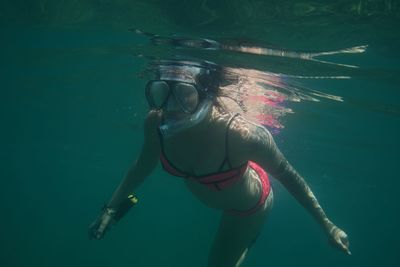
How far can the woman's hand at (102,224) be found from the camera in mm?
5905

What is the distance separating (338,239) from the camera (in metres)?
5.42

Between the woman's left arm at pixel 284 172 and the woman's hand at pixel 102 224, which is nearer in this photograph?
the woman's left arm at pixel 284 172

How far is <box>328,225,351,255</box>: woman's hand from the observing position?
534cm

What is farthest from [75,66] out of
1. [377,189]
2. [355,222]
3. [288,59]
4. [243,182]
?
[355,222]

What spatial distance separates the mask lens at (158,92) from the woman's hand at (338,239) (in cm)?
332

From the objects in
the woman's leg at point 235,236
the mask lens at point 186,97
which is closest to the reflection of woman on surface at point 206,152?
the mask lens at point 186,97

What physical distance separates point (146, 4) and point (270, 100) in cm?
858

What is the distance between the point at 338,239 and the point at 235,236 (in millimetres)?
1980

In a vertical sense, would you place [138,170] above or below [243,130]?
below

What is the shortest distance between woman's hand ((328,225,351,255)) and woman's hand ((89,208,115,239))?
144 inches

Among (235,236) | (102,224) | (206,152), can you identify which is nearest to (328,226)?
(235,236)

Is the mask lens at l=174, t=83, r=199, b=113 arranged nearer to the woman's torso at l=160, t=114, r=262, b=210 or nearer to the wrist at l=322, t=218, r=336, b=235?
the woman's torso at l=160, t=114, r=262, b=210

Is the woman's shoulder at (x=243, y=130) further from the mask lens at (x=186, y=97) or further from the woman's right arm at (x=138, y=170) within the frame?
the woman's right arm at (x=138, y=170)

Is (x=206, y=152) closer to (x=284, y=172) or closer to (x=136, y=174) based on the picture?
(x=284, y=172)
